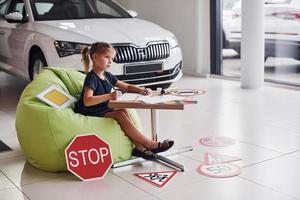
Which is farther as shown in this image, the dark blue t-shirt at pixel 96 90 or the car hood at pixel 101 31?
the car hood at pixel 101 31

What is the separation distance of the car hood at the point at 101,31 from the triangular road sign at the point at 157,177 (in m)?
2.05

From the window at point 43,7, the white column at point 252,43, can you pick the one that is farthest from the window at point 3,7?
the white column at point 252,43

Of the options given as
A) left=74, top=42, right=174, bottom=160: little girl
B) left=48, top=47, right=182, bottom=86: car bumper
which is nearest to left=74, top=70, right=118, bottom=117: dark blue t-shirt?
left=74, top=42, right=174, bottom=160: little girl

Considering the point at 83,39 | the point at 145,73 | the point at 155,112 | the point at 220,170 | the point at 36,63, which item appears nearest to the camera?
the point at 220,170

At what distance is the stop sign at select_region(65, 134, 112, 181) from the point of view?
9.88 feet

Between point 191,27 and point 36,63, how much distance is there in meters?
2.97

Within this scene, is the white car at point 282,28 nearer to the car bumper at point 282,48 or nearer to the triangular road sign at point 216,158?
the car bumper at point 282,48

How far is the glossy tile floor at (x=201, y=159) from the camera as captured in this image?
110 inches

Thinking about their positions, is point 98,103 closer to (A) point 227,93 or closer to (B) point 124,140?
(B) point 124,140

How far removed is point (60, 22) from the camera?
5234mm

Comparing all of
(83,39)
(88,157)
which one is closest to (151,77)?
(83,39)

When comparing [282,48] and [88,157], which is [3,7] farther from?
[88,157]

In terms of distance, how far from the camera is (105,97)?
3031 mm

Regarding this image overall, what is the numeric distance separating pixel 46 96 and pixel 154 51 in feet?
6.28
